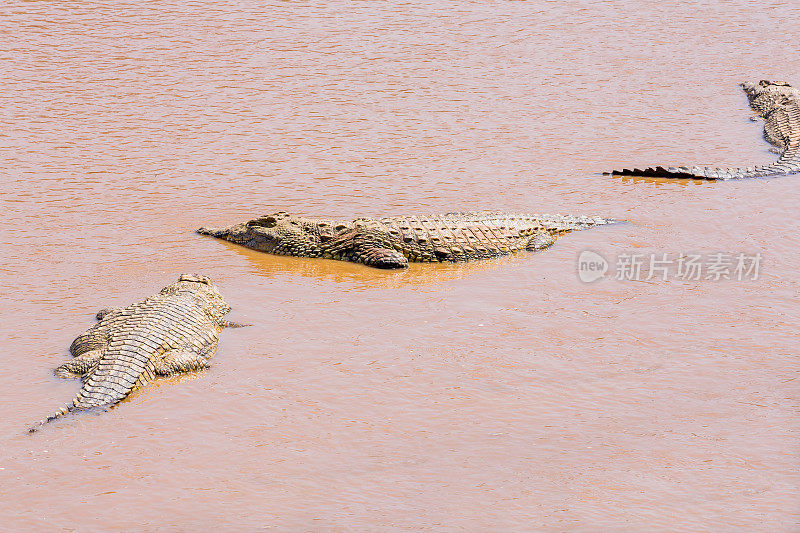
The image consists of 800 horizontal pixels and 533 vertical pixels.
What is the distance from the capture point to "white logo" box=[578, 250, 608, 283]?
933cm

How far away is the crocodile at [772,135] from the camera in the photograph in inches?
476

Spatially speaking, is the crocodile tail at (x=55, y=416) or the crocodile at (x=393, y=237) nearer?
the crocodile tail at (x=55, y=416)

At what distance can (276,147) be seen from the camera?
12680 mm

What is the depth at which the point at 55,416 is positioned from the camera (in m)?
6.47

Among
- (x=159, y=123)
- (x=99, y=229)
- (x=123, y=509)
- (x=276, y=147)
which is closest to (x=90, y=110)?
(x=159, y=123)

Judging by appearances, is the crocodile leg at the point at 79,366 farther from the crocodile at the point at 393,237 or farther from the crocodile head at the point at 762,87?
the crocodile head at the point at 762,87

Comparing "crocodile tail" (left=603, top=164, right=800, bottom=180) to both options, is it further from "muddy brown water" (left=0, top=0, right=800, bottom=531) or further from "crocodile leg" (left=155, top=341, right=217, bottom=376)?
"crocodile leg" (left=155, top=341, right=217, bottom=376)

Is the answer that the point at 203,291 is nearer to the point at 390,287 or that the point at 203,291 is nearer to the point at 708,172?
the point at 390,287

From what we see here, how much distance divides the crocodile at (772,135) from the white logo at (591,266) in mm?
2742

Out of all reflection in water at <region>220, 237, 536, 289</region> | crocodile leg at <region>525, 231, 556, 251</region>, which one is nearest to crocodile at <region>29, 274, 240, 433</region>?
reflection in water at <region>220, 237, 536, 289</region>

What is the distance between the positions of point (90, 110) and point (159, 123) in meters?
1.25

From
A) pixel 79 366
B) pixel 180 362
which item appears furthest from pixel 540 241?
pixel 79 366

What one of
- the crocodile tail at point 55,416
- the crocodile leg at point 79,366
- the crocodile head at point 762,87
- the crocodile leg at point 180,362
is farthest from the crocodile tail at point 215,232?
the crocodile head at point 762,87

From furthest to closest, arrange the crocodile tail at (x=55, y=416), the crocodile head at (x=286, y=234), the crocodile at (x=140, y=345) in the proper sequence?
1. the crocodile head at (x=286, y=234)
2. the crocodile at (x=140, y=345)
3. the crocodile tail at (x=55, y=416)
